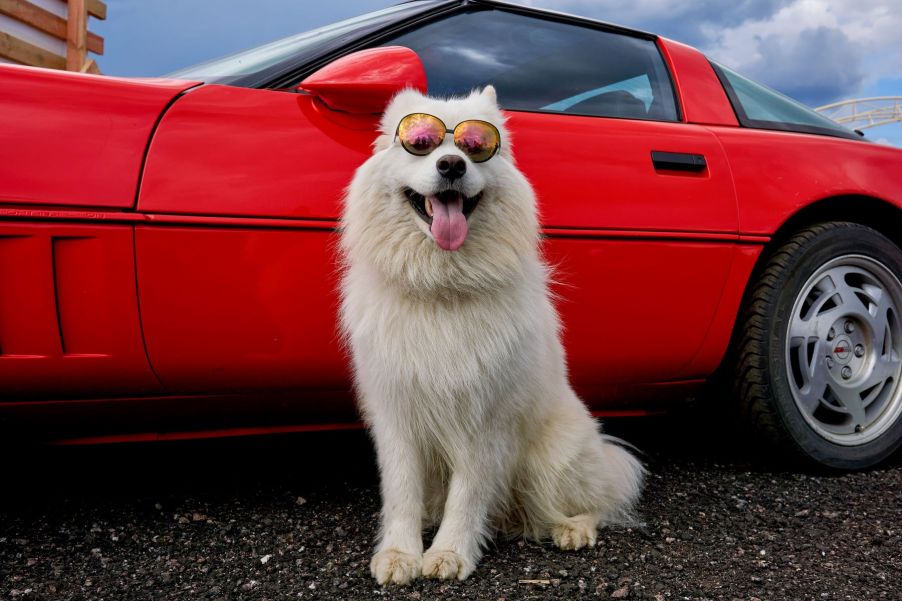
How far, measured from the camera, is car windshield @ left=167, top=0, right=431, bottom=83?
235 cm

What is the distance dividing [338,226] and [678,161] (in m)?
1.33

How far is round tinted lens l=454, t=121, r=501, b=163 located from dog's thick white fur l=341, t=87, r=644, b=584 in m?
0.03

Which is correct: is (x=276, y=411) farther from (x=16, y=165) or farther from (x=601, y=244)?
(x=601, y=244)

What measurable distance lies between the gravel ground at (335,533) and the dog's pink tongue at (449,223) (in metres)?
0.92

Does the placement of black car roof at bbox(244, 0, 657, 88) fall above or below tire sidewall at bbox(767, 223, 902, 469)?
above

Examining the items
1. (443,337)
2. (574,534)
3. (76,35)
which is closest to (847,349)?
(574,534)

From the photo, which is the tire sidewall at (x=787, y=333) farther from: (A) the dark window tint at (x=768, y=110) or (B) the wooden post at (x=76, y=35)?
(B) the wooden post at (x=76, y=35)

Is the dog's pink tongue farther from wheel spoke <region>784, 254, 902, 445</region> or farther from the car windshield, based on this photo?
wheel spoke <region>784, 254, 902, 445</region>

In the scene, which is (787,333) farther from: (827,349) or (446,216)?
(446,216)

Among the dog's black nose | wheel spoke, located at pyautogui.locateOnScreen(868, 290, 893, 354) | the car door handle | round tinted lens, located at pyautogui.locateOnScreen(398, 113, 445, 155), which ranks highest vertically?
the car door handle

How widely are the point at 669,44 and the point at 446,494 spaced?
84.7 inches

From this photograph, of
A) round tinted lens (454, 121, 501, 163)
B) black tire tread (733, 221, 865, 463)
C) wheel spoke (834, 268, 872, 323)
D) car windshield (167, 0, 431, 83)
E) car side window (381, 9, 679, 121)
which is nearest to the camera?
round tinted lens (454, 121, 501, 163)

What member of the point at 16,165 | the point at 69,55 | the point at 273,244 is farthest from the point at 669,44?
the point at 69,55

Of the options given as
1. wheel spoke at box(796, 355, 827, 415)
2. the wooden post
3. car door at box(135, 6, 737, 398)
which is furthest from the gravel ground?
the wooden post
